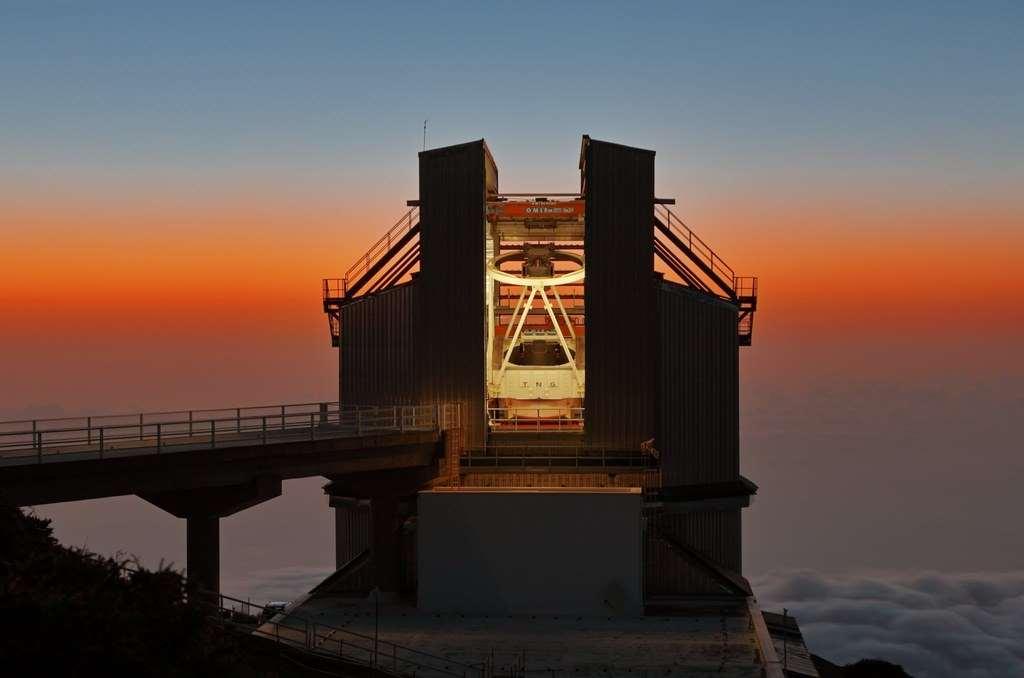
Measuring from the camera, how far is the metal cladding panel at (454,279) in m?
45.6

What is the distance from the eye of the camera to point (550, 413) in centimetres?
5059

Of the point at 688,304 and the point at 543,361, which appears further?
the point at 543,361

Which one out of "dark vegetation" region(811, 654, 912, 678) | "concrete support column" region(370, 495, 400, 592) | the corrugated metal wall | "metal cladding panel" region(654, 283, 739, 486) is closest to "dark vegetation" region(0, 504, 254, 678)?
"concrete support column" region(370, 495, 400, 592)

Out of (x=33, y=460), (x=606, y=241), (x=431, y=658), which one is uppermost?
(x=606, y=241)

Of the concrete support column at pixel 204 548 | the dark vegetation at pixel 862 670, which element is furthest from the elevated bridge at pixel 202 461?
the dark vegetation at pixel 862 670

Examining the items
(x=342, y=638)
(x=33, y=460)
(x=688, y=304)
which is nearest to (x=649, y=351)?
(x=688, y=304)

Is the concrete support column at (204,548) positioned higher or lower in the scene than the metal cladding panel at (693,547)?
higher

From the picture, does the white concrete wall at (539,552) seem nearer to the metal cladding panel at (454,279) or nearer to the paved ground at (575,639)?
the paved ground at (575,639)

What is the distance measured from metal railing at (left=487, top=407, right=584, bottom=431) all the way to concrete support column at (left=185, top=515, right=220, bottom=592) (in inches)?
554

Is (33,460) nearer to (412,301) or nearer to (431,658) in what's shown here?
(431,658)

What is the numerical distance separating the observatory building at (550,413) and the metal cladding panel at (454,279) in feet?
0.18

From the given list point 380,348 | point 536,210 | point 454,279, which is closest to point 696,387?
point 536,210

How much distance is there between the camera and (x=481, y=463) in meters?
44.6

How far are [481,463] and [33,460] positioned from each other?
1719cm
